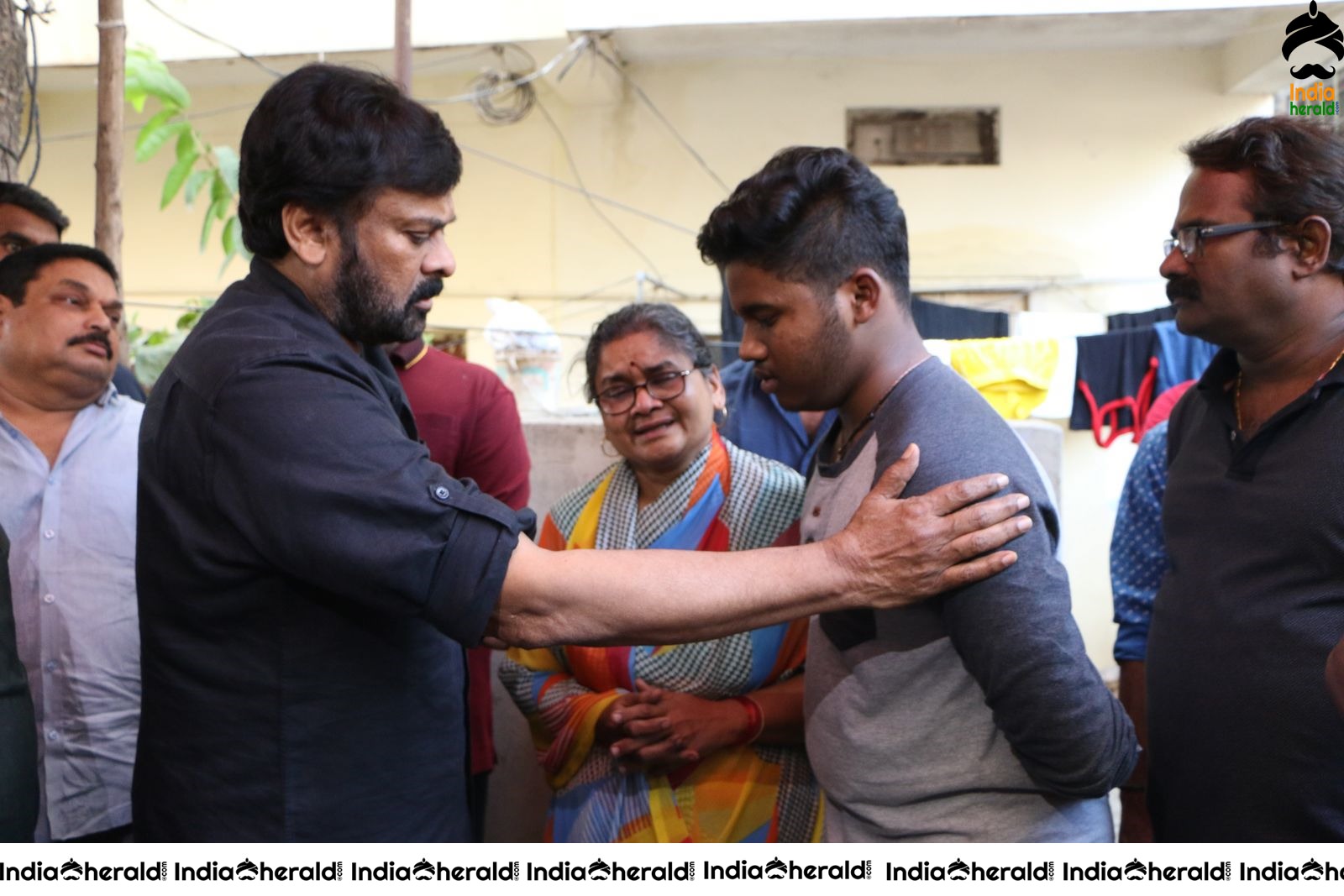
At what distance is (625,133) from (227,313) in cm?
759

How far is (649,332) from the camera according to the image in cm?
254

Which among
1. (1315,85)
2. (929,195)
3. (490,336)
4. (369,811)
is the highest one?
(1315,85)

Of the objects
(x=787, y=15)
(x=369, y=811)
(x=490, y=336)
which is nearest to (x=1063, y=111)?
(x=787, y=15)

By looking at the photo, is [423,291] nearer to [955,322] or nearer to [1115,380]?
[1115,380]

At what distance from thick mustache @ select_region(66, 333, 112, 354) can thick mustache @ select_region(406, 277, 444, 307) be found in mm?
1310

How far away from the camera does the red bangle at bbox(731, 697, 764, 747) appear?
2.28 meters

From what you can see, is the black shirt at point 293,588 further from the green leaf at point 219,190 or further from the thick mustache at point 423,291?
the green leaf at point 219,190

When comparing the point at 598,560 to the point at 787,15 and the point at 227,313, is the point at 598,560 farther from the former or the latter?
the point at 787,15

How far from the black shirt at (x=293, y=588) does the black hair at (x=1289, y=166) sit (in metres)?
1.36

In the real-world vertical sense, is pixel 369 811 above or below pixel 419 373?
below

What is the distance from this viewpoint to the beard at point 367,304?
168cm

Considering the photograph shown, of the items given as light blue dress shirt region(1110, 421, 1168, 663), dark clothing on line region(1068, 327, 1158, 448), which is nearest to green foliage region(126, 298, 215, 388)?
light blue dress shirt region(1110, 421, 1168, 663)

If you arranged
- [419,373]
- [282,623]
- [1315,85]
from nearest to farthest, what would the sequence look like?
[282,623] < [419,373] < [1315,85]

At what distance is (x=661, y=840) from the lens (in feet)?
7.42
